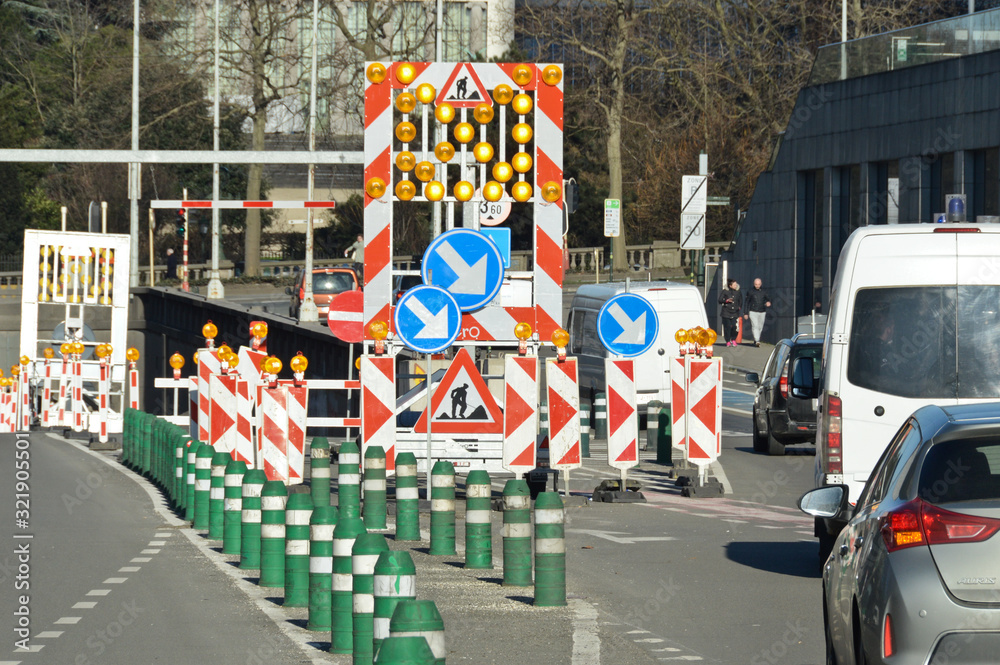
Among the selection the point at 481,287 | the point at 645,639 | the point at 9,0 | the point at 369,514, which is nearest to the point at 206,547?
the point at 369,514

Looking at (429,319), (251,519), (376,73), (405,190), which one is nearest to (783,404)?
(405,190)

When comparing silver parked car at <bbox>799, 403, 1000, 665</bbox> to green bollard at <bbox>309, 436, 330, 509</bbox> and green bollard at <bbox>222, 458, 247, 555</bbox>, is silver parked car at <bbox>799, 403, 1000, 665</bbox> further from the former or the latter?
green bollard at <bbox>309, 436, 330, 509</bbox>

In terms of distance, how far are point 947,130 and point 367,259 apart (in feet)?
77.8

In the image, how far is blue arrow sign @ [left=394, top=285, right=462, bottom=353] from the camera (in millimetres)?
14500

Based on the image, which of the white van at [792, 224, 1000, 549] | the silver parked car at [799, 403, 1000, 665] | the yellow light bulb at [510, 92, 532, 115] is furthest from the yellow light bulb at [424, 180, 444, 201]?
the silver parked car at [799, 403, 1000, 665]

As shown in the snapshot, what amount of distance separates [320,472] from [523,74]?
4.48 meters

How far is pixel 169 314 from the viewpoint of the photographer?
48.6 m

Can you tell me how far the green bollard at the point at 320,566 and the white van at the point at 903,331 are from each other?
397 centimetres

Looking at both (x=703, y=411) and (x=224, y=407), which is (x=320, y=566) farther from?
(x=224, y=407)

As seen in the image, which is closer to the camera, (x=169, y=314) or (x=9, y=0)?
(x=169, y=314)

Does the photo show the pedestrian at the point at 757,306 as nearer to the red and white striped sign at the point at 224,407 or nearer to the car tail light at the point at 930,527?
the red and white striped sign at the point at 224,407

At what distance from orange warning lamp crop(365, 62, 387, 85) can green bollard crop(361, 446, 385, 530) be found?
407 cm

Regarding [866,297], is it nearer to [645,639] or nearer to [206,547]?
[645,639]

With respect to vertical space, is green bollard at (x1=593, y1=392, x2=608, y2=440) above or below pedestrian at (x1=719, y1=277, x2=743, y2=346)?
below
